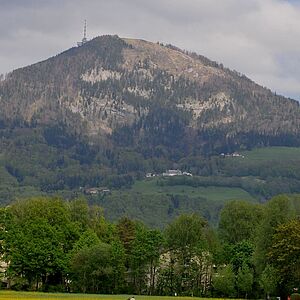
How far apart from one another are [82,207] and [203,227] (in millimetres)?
20629

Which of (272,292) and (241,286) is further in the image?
(241,286)

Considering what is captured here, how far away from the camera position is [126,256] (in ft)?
409

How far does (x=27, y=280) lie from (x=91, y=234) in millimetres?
12324

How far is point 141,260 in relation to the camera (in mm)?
123812

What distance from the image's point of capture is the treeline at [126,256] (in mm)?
115125

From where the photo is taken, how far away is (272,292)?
102m

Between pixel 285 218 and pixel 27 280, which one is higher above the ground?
pixel 285 218

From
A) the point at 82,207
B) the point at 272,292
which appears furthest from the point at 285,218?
the point at 82,207

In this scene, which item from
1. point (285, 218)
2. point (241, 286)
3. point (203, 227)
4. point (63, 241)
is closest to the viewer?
point (285, 218)

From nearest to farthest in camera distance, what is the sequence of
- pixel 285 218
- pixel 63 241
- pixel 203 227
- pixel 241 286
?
1. pixel 285 218
2. pixel 241 286
3. pixel 63 241
4. pixel 203 227

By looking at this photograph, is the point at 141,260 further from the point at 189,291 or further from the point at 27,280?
the point at 27,280

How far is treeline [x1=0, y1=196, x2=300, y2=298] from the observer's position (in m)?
115

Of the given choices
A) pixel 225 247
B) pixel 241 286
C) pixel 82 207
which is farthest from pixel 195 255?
pixel 82 207

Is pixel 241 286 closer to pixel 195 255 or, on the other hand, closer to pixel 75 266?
pixel 195 255
